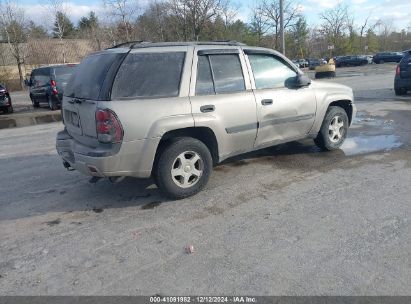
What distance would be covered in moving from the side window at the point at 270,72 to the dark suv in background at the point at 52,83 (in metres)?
10.7

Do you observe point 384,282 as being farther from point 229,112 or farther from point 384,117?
point 384,117

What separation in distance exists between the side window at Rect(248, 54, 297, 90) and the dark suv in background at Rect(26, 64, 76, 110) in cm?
1066

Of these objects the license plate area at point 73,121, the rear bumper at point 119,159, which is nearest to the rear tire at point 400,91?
the rear bumper at point 119,159

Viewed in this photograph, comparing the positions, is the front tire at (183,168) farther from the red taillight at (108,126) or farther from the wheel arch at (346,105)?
the wheel arch at (346,105)

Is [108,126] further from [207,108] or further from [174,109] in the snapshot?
[207,108]

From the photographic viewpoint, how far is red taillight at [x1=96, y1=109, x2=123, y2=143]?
154 inches

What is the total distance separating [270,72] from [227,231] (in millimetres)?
2610

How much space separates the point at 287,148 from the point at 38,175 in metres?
4.23

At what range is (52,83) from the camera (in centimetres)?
1471

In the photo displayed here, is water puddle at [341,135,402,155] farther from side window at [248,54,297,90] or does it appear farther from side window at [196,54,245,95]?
side window at [196,54,245,95]

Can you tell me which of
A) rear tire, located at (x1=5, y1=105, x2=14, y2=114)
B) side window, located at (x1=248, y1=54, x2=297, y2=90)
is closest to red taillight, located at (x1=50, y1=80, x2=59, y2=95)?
rear tire, located at (x1=5, y1=105, x2=14, y2=114)

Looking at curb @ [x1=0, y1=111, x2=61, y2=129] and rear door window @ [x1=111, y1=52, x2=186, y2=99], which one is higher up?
rear door window @ [x1=111, y1=52, x2=186, y2=99]

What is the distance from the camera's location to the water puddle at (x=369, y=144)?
6273 mm

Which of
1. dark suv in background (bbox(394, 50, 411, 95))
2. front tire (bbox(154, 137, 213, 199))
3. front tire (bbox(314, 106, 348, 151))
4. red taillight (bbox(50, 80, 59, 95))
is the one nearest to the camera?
front tire (bbox(154, 137, 213, 199))
